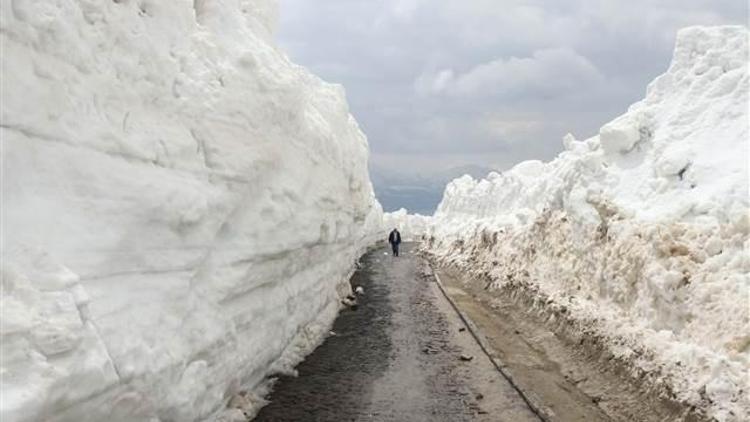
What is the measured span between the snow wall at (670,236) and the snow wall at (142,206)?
6585 mm

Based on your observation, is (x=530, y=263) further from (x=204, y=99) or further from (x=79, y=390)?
(x=79, y=390)

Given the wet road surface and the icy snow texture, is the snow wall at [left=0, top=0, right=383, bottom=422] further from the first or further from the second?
the icy snow texture

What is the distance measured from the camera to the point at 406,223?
88125 mm

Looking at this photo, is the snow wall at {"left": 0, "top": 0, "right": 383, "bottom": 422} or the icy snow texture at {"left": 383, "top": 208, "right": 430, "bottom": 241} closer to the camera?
the snow wall at {"left": 0, "top": 0, "right": 383, "bottom": 422}

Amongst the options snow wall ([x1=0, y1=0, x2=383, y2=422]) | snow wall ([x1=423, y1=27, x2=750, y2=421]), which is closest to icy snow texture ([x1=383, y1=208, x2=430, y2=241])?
snow wall ([x1=423, y1=27, x2=750, y2=421])

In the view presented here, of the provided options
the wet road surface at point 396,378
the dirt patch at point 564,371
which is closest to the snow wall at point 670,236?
the dirt patch at point 564,371

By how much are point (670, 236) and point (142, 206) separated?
9947mm

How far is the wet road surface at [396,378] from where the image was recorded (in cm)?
1217

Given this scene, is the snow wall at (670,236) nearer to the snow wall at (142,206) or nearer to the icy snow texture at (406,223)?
the snow wall at (142,206)

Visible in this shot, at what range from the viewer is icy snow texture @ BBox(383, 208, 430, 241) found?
270ft

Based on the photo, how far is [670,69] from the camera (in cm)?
1936

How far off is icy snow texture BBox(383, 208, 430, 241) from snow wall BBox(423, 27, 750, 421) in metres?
57.7

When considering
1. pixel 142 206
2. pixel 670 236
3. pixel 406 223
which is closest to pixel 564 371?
pixel 670 236

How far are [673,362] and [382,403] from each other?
190 inches
